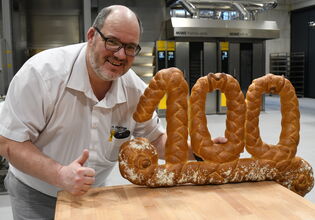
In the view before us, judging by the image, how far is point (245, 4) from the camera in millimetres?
9219

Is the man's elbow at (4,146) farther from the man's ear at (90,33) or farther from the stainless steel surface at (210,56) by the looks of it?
the stainless steel surface at (210,56)

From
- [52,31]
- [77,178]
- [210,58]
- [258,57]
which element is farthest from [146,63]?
[77,178]

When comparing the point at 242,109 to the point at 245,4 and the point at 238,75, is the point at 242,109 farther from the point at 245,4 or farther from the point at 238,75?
the point at 245,4

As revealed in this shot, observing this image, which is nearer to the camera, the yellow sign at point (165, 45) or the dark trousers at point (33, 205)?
the dark trousers at point (33, 205)

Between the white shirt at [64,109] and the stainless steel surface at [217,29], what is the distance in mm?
6927

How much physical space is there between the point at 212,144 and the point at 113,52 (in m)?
0.55

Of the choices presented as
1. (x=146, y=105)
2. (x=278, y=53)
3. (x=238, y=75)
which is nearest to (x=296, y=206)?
(x=146, y=105)

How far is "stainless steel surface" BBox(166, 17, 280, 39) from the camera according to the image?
832 cm

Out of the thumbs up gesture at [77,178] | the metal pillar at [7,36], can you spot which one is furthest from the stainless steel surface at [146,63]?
the thumbs up gesture at [77,178]

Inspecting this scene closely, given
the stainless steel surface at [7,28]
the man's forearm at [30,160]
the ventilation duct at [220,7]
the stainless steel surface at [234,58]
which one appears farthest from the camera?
the stainless steel surface at [234,58]

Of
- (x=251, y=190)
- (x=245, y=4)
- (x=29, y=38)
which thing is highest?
(x=245, y=4)

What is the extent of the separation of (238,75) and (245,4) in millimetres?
1904

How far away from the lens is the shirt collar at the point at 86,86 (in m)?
1.46

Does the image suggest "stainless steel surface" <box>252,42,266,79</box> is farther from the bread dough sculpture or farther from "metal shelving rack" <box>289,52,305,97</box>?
the bread dough sculpture
